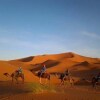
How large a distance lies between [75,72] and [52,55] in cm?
4763

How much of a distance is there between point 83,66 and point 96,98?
49938 mm

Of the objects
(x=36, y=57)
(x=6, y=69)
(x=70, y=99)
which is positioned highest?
(x=36, y=57)

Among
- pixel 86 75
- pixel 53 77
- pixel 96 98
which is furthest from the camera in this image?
pixel 86 75

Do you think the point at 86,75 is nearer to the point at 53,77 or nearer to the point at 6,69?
the point at 53,77

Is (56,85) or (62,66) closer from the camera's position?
(56,85)

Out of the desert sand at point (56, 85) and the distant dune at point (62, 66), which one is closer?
the desert sand at point (56, 85)

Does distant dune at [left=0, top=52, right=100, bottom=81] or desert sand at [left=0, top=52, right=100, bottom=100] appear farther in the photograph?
distant dune at [left=0, top=52, right=100, bottom=81]

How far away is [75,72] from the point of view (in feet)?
203

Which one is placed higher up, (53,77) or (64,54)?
(64,54)

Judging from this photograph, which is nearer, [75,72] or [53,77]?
[53,77]

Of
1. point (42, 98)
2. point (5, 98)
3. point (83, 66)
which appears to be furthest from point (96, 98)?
point (83, 66)

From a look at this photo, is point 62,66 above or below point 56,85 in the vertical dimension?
above

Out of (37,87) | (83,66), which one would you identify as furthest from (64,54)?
(37,87)

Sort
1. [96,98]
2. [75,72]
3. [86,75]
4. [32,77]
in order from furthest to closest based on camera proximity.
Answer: [75,72] < [86,75] < [32,77] < [96,98]
